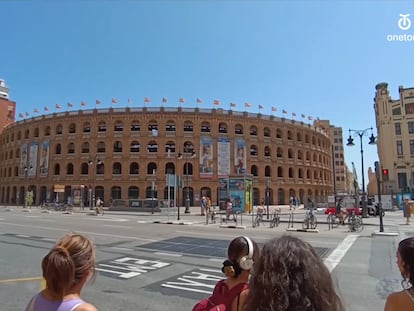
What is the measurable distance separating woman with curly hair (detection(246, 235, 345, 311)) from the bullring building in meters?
49.6

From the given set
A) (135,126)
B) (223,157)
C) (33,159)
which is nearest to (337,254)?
(223,157)

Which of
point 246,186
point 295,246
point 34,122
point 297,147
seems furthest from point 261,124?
point 295,246

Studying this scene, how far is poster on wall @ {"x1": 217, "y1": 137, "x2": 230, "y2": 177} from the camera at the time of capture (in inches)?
2169

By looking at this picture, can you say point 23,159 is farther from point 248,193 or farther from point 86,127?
point 248,193

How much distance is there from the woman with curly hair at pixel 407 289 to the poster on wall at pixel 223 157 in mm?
52558

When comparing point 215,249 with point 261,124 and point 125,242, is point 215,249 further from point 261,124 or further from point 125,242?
point 261,124

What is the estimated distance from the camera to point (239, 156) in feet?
185

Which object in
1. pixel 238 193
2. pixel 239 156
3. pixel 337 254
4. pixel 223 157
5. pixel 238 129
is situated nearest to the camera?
pixel 337 254

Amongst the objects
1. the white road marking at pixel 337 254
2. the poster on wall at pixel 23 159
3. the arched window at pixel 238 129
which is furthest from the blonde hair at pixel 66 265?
the poster on wall at pixel 23 159

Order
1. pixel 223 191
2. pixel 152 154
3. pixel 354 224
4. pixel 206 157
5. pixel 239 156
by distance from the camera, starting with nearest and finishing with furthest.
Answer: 1. pixel 354 224
2. pixel 223 191
3. pixel 152 154
4. pixel 206 157
5. pixel 239 156

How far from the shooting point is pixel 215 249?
39.0 ft

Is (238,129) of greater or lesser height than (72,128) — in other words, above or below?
below

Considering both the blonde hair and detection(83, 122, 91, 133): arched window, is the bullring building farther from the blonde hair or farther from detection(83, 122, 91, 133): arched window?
the blonde hair

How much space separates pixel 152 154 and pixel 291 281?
53.8 meters
